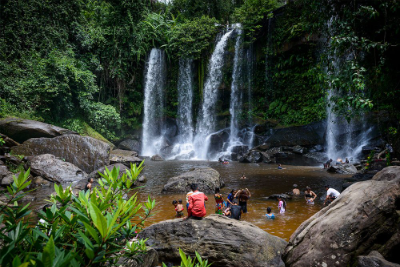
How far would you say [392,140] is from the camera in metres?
9.58

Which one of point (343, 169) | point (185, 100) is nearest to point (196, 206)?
point (343, 169)

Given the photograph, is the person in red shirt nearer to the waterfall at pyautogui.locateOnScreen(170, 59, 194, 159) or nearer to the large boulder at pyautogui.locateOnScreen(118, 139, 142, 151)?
the large boulder at pyautogui.locateOnScreen(118, 139, 142, 151)

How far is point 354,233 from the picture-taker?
12.0 feet

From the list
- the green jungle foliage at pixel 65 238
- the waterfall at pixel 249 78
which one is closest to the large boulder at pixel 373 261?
the green jungle foliage at pixel 65 238

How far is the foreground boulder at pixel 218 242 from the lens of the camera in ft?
13.4

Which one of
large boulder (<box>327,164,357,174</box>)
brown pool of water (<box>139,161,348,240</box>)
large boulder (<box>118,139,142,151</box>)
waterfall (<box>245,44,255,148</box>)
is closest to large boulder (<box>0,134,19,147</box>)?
brown pool of water (<box>139,161,348,240</box>)

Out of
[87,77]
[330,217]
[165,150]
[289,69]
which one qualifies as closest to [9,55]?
[87,77]

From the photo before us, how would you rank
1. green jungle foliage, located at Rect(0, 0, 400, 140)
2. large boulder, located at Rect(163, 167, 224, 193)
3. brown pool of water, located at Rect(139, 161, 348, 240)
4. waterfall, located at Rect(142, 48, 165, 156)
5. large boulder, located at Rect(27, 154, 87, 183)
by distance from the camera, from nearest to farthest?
1. brown pool of water, located at Rect(139, 161, 348, 240)
2. large boulder, located at Rect(163, 167, 224, 193)
3. large boulder, located at Rect(27, 154, 87, 183)
4. green jungle foliage, located at Rect(0, 0, 400, 140)
5. waterfall, located at Rect(142, 48, 165, 156)

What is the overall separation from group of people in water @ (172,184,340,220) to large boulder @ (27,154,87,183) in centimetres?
685

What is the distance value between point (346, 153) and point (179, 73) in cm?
1952

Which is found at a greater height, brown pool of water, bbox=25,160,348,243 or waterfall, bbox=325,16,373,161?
waterfall, bbox=325,16,373,161

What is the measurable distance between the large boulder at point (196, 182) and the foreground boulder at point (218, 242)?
5044 millimetres

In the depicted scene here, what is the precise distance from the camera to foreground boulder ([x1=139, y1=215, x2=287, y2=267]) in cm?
409

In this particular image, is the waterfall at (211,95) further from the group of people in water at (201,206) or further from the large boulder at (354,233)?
the large boulder at (354,233)
